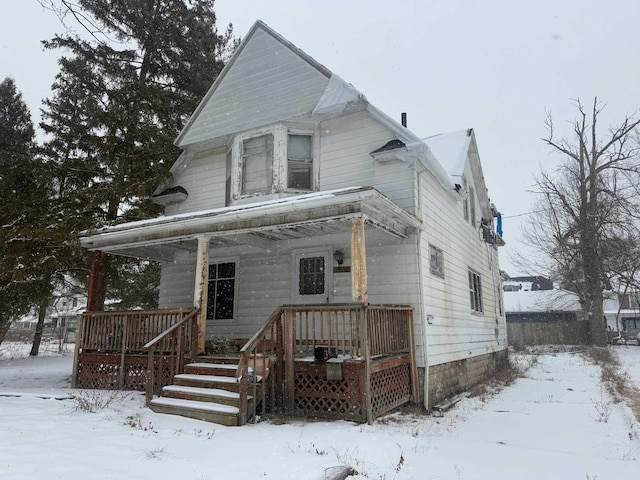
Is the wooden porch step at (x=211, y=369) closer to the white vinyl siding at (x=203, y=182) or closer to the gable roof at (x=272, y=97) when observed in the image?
the white vinyl siding at (x=203, y=182)

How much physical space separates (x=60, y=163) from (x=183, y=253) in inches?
184

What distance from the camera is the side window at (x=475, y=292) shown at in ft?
43.1

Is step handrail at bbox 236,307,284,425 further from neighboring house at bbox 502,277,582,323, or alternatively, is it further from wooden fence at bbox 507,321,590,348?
neighboring house at bbox 502,277,582,323

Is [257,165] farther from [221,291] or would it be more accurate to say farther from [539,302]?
[539,302]

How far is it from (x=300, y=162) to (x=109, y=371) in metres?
6.09

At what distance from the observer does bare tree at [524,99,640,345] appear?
25469 mm

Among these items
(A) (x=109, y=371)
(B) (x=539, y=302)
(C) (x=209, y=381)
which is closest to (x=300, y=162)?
(C) (x=209, y=381)

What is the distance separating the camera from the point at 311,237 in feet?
32.6

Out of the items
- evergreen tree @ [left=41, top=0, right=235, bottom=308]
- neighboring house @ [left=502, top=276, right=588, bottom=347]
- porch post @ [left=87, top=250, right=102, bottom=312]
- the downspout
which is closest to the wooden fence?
neighboring house @ [left=502, top=276, right=588, bottom=347]

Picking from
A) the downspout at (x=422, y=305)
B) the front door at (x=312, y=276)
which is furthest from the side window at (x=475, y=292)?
the front door at (x=312, y=276)

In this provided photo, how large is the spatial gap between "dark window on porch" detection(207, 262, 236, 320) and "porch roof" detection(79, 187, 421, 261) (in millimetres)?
791

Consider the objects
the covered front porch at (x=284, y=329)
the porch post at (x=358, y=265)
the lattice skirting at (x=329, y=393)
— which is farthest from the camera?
the porch post at (x=358, y=265)

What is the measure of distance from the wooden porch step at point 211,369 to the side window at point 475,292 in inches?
302

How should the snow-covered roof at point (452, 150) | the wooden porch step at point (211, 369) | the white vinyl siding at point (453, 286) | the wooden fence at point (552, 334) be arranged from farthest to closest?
the wooden fence at point (552, 334) → the snow-covered roof at point (452, 150) → the white vinyl siding at point (453, 286) → the wooden porch step at point (211, 369)
